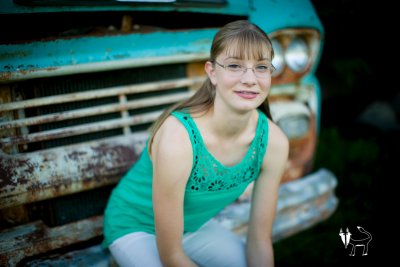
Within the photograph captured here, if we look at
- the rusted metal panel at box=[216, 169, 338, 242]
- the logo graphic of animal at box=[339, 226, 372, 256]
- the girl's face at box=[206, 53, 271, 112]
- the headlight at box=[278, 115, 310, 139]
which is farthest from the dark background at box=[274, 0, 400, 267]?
the girl's face at box=[206, 53, 271, 112]

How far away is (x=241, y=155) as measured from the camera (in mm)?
1558

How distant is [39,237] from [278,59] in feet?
4.49

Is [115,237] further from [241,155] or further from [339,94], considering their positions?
[339,94]

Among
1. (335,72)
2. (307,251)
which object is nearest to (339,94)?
(335,72)

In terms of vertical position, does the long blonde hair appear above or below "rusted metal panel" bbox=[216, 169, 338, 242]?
above

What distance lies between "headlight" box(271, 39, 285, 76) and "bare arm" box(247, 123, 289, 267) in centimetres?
48

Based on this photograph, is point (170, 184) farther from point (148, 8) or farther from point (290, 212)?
point (290, 212)

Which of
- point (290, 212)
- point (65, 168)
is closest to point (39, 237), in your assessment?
point (65, 168)

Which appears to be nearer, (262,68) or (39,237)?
(262,68)

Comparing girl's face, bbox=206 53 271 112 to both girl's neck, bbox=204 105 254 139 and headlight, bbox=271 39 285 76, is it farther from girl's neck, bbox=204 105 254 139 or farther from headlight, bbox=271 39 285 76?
headlight, bbox=271 39 285 76

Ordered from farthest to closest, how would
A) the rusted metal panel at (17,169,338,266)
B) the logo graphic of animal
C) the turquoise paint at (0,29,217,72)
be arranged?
1. the logo graphic of animal
2. the rusted metal panel at (17,169,338,266)
3. the turquoise paint at (0,29,217,72)

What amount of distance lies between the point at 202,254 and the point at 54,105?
0.85 m

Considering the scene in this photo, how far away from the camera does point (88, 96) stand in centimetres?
158

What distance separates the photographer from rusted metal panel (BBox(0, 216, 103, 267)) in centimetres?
Result: 146
